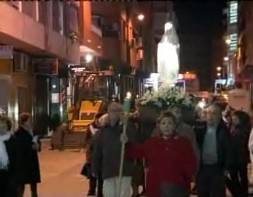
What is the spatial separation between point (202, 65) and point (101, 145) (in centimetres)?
13817

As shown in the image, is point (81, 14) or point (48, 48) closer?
point (48, 48)

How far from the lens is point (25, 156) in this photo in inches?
466

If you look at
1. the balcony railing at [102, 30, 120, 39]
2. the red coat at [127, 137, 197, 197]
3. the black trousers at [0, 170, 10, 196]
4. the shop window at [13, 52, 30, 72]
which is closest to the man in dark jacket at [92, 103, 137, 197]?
the red coat at [127, 137, 197, 197]

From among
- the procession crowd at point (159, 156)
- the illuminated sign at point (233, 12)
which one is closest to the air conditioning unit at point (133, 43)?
the illuminated sign at point (233, 12)

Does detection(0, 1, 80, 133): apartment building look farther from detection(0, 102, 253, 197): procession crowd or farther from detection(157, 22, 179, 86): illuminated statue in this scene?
detection(0, 102, 253, 197): procession crowd

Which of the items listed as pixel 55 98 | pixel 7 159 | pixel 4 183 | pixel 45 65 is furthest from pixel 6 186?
pixel 55 98

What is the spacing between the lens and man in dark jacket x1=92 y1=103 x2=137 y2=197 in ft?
29.5

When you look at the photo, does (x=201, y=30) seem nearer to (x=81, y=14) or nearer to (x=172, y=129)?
(x=81, y=14)

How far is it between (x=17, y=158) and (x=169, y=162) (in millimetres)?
4064

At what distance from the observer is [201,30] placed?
142 meters

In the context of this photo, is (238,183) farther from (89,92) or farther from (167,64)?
(89,92)

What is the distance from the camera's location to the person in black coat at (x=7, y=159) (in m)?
10.8

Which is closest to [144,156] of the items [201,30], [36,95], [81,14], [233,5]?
[36,95]

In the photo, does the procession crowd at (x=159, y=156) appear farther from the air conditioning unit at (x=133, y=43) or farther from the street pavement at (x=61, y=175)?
the air conditioning unit at (x=133, y=43)
